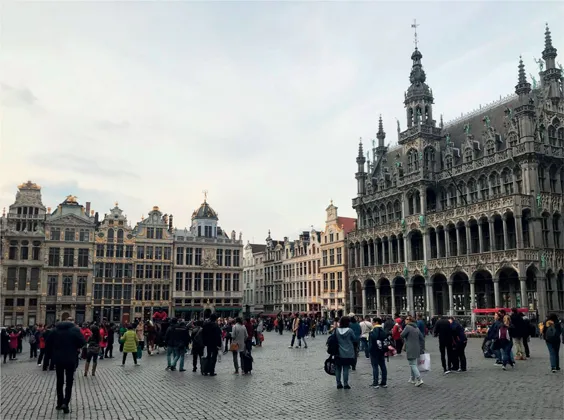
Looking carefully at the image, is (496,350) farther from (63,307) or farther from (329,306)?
(63,307)

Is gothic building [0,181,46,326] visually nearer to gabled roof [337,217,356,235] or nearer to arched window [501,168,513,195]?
gabled roof [337,217,356,235]

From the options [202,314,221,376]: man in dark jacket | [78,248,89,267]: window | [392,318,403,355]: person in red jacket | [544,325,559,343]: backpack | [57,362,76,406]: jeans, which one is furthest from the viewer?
[78,248,89,267]: window

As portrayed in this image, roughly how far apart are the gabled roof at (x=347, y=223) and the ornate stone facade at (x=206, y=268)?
15.0m

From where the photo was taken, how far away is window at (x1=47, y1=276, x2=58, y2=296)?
204 ft

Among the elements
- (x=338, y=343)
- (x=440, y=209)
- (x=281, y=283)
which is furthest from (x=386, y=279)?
(x=338, y=343)

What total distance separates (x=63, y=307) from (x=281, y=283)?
31876mm

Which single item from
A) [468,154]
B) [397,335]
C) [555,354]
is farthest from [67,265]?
[555,354]

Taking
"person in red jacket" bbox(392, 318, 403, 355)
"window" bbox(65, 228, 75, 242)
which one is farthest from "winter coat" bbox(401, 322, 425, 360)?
"window" bbox(65, 228, 75, 242)

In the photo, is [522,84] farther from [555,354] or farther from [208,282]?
[208,282]

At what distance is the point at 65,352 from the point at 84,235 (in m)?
58.0

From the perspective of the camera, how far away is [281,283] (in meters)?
80.6

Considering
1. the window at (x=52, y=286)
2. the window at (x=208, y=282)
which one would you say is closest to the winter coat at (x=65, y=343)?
the window at (x=52, y=286)

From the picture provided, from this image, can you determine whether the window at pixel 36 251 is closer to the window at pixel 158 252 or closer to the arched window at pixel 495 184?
the window at pixel 158 252

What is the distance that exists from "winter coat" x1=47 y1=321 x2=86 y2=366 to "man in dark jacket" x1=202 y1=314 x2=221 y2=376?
5.92 m
